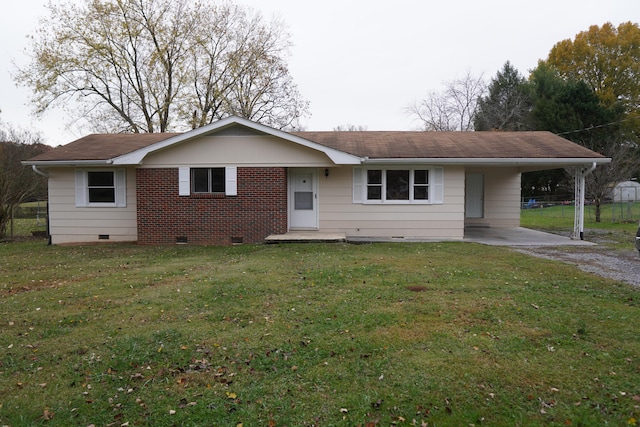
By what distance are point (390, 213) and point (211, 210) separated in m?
5.34

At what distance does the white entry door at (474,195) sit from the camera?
1688 centimetres

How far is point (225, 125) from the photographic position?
12703 millimetres

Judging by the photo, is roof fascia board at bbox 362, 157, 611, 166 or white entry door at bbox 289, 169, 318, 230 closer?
roof fascia board at bbox 362, 157, 611, 166

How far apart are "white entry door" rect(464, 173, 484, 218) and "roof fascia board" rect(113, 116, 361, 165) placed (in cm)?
629

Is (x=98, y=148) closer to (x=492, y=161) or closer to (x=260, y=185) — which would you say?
(x=260, y=185)

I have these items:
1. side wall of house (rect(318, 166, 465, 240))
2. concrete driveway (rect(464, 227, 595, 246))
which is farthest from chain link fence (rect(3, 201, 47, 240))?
concrete driveway (rect(464, 227, 595, 246))

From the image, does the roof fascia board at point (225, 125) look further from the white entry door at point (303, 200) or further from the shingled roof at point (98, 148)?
the white entry door at point (303, 200)

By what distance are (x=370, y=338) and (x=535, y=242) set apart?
9.95 m

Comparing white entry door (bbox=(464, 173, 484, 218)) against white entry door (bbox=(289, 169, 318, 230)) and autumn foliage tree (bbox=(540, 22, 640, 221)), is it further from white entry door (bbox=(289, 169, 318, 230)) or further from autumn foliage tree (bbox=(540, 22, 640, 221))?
autumn foliage tree (bbox=(540, 22, 640, 221))

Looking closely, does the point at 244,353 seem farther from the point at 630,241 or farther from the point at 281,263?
the point at 630,241

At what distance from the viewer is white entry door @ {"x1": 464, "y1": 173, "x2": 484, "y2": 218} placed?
55.4 feet

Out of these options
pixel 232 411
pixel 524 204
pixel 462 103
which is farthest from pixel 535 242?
pixel 462 103

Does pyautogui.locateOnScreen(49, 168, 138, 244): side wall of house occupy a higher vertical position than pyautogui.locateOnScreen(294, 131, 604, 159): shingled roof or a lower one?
lower

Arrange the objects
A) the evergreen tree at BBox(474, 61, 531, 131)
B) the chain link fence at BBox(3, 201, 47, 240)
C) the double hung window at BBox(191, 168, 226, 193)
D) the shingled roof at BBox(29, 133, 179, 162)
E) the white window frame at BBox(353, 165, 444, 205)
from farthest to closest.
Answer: the evergreen tree at BBox(474, 61, 531, 131) → the chain link fence at BBox(3, 201, 47, 240) → the shingled roof at BBox(29, 133, 179, 162) → the white window frame at BBox(353, 165, 444, 205) → the double hung window at BBox(191, 168, 226, 193)
